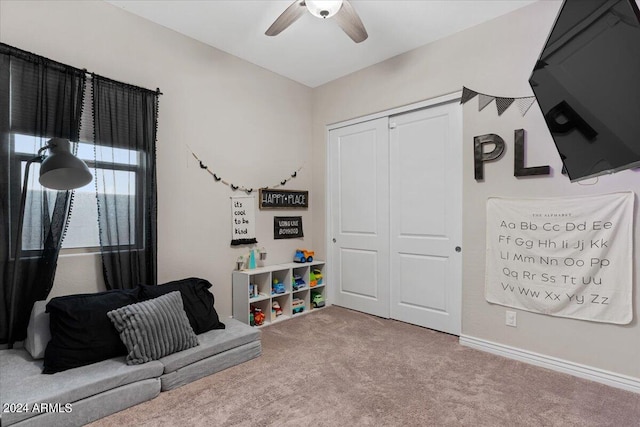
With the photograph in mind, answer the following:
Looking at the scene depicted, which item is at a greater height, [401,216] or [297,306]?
[401,216]

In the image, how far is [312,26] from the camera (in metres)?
2.87

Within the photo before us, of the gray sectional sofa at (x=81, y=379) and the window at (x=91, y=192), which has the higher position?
the window at (x=91, y=192)

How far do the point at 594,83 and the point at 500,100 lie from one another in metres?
1.88

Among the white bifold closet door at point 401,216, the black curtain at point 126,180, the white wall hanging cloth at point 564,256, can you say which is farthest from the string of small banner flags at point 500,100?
Result: the black curtain at point 126,180

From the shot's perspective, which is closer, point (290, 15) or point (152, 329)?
Answer: point (152, 329)

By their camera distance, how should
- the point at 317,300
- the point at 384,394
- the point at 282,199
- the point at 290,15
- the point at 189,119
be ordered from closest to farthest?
1. the point at 384,394
2. the point at 290,15
3. the point at 189,119
4. the point at 282,199
5. the point at 317,300

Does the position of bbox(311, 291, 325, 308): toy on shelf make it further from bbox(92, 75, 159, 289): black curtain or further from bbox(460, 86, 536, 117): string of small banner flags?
bbox(460, 86, 536, 117): string of small banner flags

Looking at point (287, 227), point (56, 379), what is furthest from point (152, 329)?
point (287, 227)

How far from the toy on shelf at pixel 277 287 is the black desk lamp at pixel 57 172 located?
80.6 inches

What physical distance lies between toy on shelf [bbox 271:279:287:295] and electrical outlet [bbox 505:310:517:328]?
6.89 feet

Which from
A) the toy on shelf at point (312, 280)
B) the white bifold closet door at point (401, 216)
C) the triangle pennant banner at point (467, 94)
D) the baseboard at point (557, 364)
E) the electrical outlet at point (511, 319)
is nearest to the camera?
the baseboard at point (557, 364)

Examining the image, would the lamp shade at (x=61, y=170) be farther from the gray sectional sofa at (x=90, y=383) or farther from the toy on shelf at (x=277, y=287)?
the toy on shelf at (x=277, y=287)

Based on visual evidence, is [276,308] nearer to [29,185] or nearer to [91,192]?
[91,192]

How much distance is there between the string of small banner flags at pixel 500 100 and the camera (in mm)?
2543
